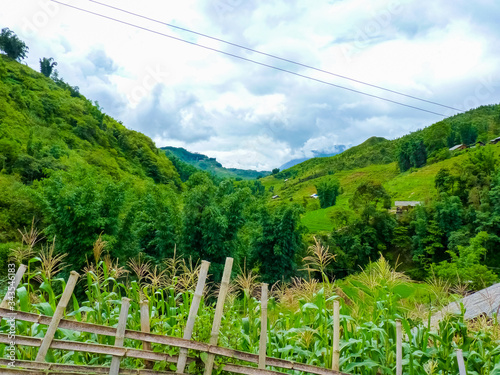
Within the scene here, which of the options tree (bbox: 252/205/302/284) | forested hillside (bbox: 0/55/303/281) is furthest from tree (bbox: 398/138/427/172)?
tree (bbox: 252/205/302/284)

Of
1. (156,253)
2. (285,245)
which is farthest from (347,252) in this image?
(156,253)

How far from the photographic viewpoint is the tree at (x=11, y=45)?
74.2m

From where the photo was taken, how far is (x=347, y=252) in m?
41.1

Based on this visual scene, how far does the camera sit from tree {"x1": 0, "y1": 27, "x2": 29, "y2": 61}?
7425 centimetres

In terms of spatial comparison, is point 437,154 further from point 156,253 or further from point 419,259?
point 156,253

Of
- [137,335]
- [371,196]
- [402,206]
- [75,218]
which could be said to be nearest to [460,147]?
[402,206]

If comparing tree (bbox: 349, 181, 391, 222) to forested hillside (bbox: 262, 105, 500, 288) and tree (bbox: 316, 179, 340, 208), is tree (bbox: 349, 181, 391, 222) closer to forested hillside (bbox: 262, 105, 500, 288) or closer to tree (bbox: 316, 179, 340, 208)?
forested hillside (bbox: 262, 105, 500, 288)

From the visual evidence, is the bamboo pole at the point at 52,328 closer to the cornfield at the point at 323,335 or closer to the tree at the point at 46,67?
the cornfield at the point at 323,335

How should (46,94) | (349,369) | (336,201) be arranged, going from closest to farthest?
1. (349,369)
2. (46,94)
3. (336,201)

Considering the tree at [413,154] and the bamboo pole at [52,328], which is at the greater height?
the tree at [413,154]

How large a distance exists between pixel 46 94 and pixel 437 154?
81.9 metres

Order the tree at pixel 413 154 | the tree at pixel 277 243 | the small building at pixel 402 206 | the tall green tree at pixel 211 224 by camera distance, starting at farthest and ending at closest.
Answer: the tree at pixel 413 154 → the small building at pixel 402 206 → the tree at pixel 277 243 → the tall green tree at pixel 211 224

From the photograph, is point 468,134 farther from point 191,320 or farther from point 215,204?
point 191,320

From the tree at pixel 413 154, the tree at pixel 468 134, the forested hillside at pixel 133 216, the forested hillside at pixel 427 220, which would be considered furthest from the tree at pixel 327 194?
the forested hillside at pixel 133 216
